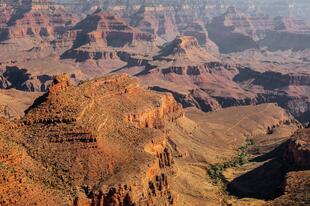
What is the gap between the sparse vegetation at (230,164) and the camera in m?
122

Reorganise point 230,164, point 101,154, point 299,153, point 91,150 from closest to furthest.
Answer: point 101,154 → point 91,150 → point 299,153 → point 230,164

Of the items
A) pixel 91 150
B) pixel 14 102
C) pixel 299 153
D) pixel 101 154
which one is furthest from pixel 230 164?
pixel 14 102

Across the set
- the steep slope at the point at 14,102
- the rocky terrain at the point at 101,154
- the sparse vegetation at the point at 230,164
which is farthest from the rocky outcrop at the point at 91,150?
the steep slope at the point at 14,102

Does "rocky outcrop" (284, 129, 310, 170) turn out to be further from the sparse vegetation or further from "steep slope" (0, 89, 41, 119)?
"steep slope" (0, 89, 41, 119)

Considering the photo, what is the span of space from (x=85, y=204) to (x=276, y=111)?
116066mm

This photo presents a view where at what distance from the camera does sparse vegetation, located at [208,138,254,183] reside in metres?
122

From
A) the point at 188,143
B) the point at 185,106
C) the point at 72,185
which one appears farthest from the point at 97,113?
the point at 185,106

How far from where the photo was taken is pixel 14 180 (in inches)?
2936

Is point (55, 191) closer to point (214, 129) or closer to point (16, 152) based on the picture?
point (16, 152)

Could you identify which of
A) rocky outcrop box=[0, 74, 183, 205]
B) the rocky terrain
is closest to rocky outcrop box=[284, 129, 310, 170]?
the rocky terrain

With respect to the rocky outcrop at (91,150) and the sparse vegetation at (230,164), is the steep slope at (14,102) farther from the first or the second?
the sparse vegetation at (230,164)

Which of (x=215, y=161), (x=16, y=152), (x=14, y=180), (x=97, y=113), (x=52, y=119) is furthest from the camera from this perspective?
(x=215, y=161)

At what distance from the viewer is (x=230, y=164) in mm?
130875

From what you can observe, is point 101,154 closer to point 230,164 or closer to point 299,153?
point 299,153
